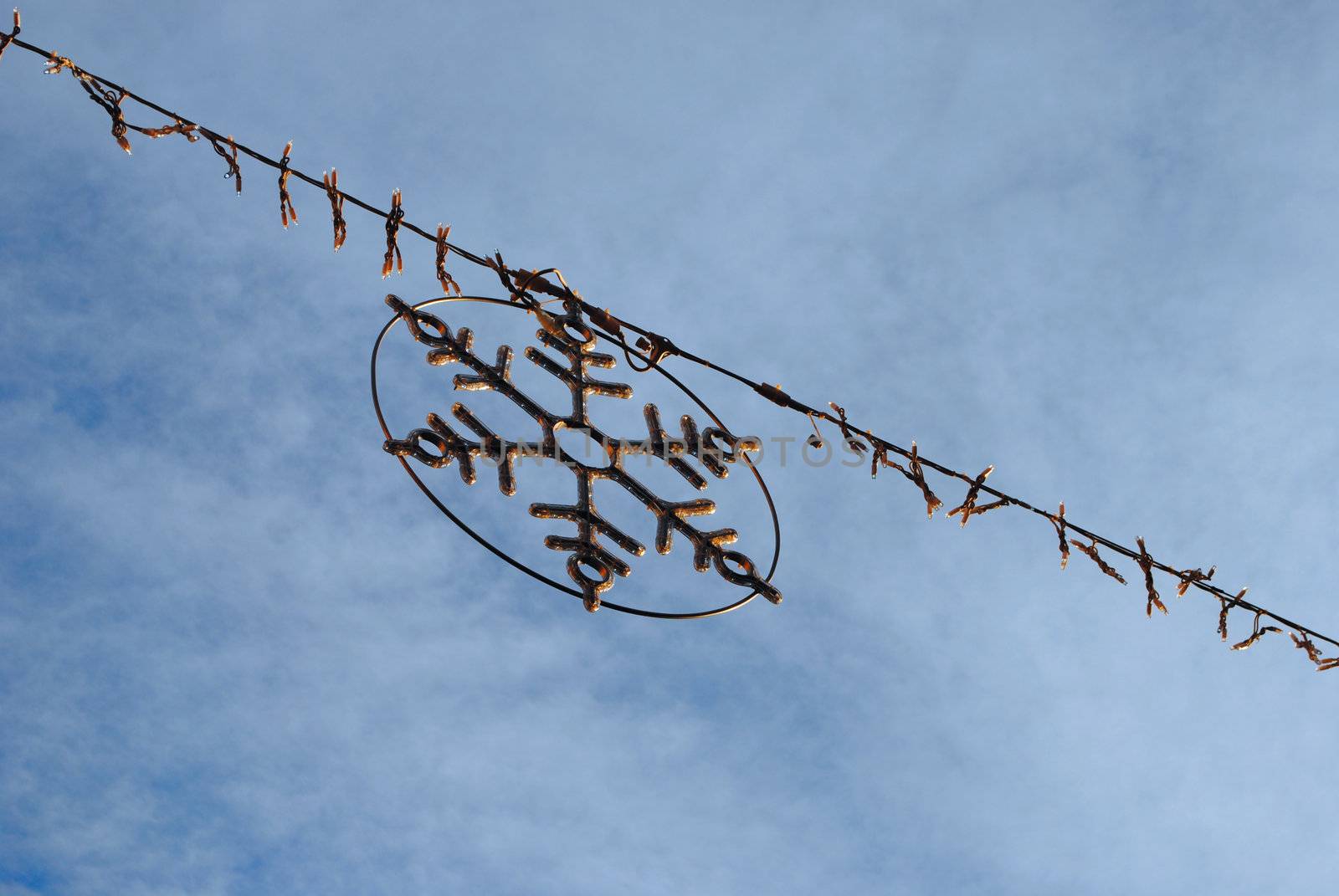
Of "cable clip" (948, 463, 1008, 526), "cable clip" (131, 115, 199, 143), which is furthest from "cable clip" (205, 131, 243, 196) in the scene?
"cable clip" (948, 463, 1008, 526)

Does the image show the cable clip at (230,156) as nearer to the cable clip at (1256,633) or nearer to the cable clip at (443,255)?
the cable clip at (443,255)

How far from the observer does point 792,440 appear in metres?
6.10

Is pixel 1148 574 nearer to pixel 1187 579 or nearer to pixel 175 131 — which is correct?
pixel 1187 579

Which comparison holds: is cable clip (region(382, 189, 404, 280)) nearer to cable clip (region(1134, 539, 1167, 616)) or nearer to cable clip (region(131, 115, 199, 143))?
cable clip (region(131, 115, 199, 143))

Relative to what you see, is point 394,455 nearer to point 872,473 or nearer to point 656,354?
point 656,354

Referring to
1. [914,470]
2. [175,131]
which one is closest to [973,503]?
[914,470]

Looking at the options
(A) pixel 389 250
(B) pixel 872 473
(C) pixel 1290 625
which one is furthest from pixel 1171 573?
(A) pixel 389 250

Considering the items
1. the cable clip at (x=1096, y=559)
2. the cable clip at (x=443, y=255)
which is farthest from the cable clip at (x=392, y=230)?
the cable clip at (x=1096, y=559)

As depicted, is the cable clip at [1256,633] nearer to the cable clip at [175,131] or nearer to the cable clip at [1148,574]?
the cable clip at [1148,574]

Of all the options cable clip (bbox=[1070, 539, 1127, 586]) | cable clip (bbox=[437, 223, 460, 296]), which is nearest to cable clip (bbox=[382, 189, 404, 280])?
cable clip (bbox=[437, 223, 460, 296])

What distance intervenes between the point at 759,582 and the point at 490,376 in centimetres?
148

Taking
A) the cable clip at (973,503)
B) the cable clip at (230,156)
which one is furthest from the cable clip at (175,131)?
the cable clip at (973,503)

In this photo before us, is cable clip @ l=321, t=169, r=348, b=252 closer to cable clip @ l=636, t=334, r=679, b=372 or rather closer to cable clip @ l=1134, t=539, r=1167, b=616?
cable clip @ l=636, t=334, r=679, b=372

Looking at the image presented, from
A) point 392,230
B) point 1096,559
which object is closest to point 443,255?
point 392,230
